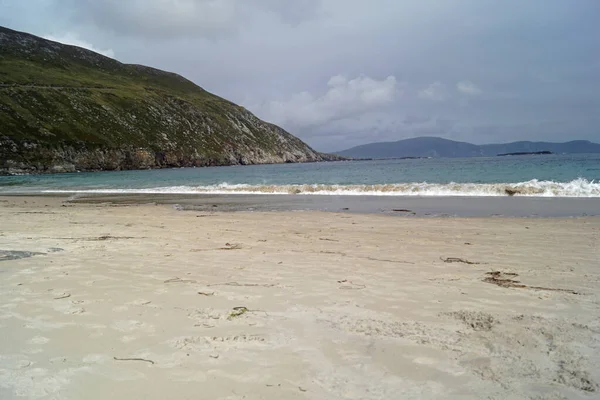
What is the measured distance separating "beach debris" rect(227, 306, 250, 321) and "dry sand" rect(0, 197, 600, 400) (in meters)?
0.04

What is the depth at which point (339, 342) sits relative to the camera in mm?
3934

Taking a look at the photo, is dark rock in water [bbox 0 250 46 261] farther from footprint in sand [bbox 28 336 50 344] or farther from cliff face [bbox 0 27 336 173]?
cliff face [bbox 0 27 336 173]

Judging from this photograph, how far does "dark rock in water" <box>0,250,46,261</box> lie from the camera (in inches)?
303

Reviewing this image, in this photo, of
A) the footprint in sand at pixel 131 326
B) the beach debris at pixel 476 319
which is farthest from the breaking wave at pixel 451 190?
the footprint in sand at pixel 131 326

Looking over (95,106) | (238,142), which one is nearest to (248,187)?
(95,106)

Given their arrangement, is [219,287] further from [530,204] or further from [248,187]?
[248,187]

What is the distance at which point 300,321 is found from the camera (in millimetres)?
4484

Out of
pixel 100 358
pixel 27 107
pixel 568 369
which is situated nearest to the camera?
pixel 568 369

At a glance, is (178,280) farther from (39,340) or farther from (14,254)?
(14,254)

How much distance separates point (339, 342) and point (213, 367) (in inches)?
49.5

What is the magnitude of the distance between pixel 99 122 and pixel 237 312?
124047 millimetres

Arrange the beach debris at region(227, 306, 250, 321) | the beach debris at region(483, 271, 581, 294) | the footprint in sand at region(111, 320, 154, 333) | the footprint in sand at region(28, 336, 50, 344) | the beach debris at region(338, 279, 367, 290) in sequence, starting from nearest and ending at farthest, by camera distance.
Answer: the footprint in sand at region(28, 336, 50, 344), the footprint in sand at region(111, 320, 154, 333), the beach debris at region(227, 306, 250, 321), the beach debris at region(483, 271, 581, 294), the beach debris at region(338, 279, 367, 290)

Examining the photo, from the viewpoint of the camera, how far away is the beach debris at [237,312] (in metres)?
4.61

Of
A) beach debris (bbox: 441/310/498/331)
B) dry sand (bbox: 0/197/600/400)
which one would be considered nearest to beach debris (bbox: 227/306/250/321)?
dry sand (bbox: 0/197/600/400)
